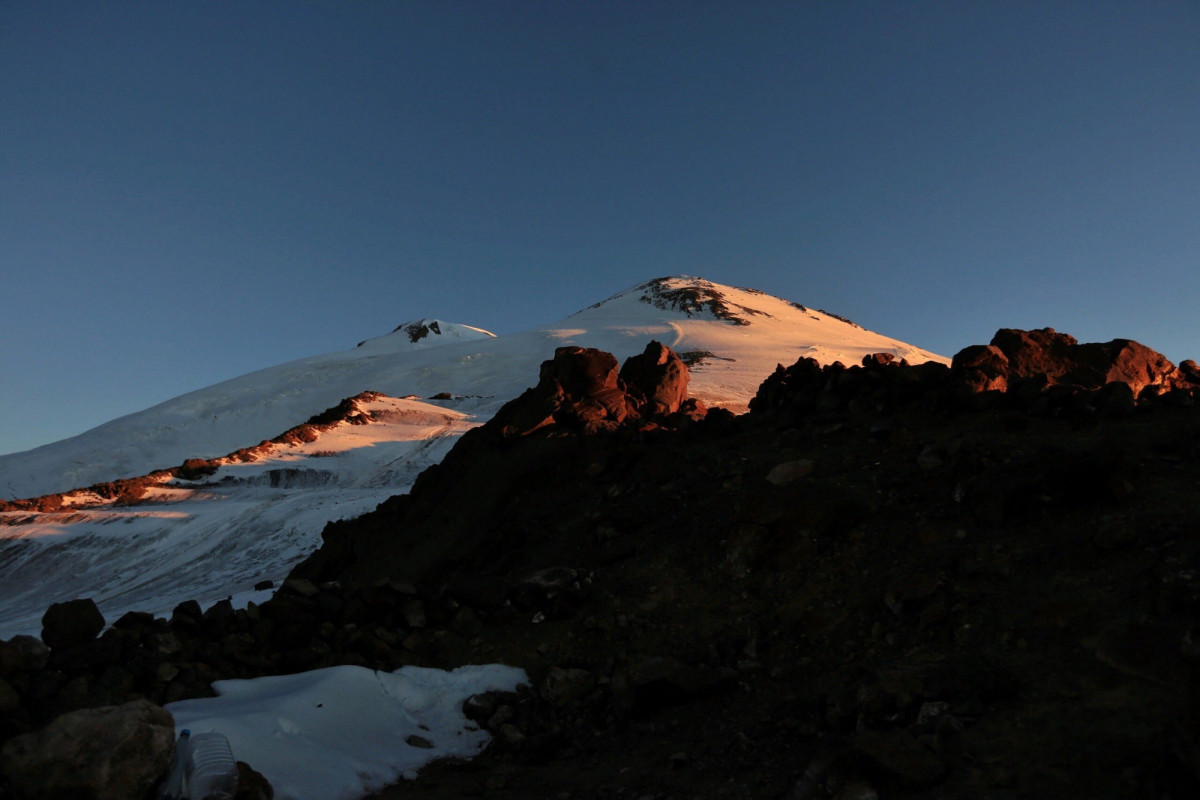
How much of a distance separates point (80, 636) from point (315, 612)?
200 centimetres

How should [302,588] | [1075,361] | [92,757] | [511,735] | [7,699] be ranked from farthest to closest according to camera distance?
[1075,361] → [302,588] → [511,735] → [7,699] → [92,757]

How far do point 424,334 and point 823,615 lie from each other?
344 feet

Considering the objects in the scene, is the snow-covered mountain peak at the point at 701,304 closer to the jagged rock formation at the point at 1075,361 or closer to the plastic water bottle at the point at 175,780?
the jagged rock formation at the point at 1075,361

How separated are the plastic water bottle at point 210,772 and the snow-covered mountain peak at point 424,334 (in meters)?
94.2

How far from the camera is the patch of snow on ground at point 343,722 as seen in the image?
4.65m

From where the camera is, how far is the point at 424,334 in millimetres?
106875

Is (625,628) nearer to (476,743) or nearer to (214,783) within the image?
(476,743)

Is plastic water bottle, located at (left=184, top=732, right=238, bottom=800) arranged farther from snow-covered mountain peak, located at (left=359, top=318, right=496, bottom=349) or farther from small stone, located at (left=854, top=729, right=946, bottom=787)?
snow-covered mountain peak, located at (left=359, top=318, right=496, bottom=349)

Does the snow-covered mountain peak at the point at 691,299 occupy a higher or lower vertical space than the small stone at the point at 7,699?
higher

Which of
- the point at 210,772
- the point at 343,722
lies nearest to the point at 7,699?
the point at 210,772

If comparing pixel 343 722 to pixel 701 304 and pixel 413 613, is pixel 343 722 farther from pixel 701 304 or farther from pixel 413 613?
pixel 701 304

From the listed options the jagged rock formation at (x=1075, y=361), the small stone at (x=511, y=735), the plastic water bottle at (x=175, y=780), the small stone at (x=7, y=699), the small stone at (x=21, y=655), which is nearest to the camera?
the plastic water bottle at (x=175, y=780)

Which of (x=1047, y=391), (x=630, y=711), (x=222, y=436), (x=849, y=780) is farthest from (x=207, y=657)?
(x=222, y=436)

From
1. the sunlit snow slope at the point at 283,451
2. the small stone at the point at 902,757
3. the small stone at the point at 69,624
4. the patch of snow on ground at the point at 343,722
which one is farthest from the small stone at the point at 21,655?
the sunlit snow slope at the point at 283,451
